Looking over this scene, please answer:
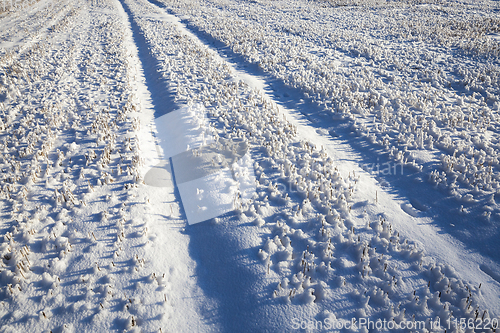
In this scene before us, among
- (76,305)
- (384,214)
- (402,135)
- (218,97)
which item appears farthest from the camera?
(218,97)

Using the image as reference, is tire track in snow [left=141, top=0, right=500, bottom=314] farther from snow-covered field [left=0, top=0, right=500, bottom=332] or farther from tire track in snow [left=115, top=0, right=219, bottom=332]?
tire track in snow [left=115, top=0, right=219, bottom=332]

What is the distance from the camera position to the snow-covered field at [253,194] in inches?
174

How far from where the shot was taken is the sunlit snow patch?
6.45 metres

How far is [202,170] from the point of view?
24.4ft

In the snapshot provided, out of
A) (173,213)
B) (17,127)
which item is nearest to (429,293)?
(173,213)

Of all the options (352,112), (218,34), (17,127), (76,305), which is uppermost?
(218,34)

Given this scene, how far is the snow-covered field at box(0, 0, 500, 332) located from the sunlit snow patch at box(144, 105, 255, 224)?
0.05 metres

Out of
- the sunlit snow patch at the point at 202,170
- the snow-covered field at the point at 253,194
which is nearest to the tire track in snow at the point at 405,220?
the snow-covered field at the point at 253,194

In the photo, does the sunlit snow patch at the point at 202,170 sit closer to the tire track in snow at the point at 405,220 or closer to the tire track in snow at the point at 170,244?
the tire track in snow at the point at 170,244

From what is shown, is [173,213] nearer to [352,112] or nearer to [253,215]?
[253,215]

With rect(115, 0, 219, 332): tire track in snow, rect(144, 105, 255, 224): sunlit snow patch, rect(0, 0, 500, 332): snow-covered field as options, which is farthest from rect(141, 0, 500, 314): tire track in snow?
rect(115, 0, 219, 332): tire track in snow

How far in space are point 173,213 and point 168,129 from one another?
4.24 meters

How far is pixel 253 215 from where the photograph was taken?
6.06 metres

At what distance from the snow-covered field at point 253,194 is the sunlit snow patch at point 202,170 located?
Answer: 0.17ft
